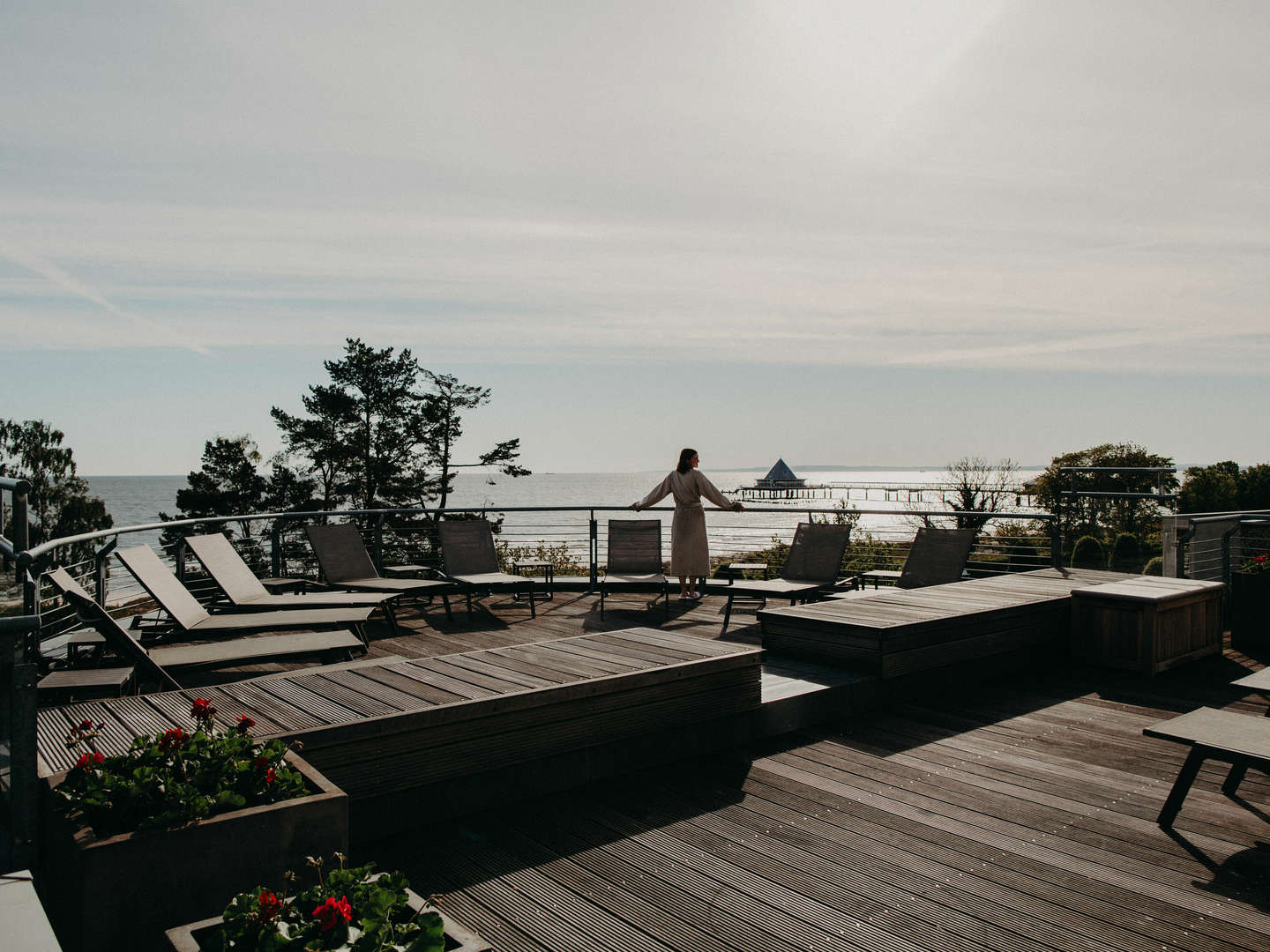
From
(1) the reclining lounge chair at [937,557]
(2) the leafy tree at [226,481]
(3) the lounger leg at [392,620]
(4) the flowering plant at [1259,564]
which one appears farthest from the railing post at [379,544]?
(2) the leafy tree at [226,481]

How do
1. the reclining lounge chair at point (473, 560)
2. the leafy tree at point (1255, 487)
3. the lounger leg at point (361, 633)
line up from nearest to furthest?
the lounger leg at point (361, 633) → the reclining lounge chair at point (473, 560) → the leafy tree at point (1255, 487)

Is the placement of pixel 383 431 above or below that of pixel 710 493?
above

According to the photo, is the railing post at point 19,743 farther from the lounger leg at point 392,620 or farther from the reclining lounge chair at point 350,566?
the reclining lounge chair at point 350,566

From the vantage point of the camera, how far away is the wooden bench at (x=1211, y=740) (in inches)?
106

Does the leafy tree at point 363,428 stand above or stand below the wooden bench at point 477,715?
above

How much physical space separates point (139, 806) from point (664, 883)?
140 cm

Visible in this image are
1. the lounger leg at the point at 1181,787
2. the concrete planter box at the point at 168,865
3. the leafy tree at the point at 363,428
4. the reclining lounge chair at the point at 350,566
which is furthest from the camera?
the leafy tree at the point at 363,428

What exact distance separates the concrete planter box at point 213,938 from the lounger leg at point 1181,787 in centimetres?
251

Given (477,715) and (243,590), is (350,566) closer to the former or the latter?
(243,590)

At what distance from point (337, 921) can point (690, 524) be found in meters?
6.38

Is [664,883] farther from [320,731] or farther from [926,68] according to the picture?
[926,68]

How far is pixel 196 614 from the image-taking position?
5340mm

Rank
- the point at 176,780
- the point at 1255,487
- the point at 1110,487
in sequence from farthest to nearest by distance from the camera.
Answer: the point at 1255,487
the point at 1110,487
the point at 176,780

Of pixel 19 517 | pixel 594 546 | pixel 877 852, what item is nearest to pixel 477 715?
pixel 877 852
